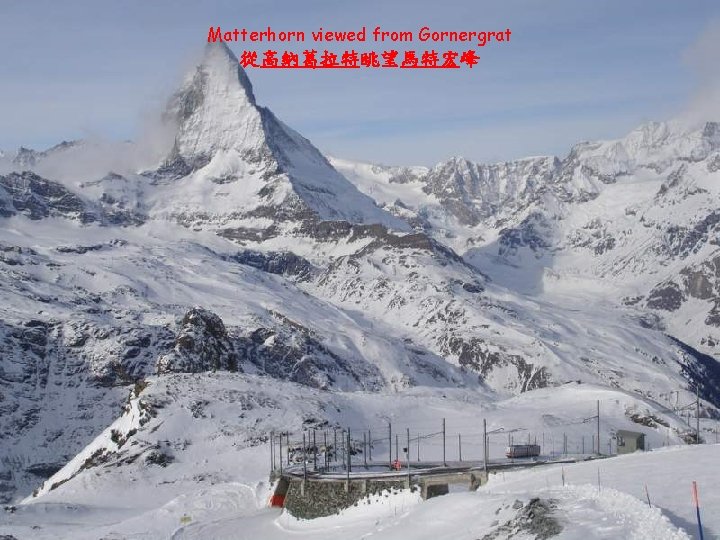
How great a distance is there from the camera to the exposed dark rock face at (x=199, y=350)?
589 feet

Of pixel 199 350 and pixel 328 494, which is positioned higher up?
pixel 199 350

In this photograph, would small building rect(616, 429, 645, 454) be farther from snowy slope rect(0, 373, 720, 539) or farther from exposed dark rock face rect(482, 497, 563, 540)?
exposed dark rock face rect(482, 497, 563, 540)

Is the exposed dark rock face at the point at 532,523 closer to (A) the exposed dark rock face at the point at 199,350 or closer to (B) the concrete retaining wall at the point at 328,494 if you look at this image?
(B) the concrete retaining wall at the point at 328,494

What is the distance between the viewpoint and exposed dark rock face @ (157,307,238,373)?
179625 millimetres

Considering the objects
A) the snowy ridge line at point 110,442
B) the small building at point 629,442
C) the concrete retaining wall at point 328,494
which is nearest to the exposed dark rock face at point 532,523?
the concrete retaining wall at point 328,494

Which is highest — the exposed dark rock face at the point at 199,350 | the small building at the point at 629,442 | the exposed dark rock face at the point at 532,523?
the exposed dark rock face at the point at 199,350

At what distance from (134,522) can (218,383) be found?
57.1 metres

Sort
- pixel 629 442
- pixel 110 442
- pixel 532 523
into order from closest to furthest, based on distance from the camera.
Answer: pixel 532 523 → pixel 629 442 → pixel 110 442

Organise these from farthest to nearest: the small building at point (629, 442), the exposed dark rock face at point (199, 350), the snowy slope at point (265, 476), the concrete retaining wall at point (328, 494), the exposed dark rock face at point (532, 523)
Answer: the exposed dark rock face at point (199, 350)
the small building at point (629, 442)
the concrete retaining wall at point (328, 494)
the snowy slope at point (265, 476)
the exposed dark rock face at point (532, 523)

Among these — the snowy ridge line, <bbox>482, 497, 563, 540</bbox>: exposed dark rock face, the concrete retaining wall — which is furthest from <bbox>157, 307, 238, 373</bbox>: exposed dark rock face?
<bbox>482, 497, 563, 540</bbox>: exposed dark rock face

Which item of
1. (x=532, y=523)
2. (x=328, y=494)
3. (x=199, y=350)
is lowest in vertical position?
(x=532, y=523)

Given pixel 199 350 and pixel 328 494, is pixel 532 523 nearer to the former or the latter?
pixel 328 494

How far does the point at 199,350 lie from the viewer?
186m

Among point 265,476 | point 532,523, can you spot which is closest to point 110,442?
point 265,476
